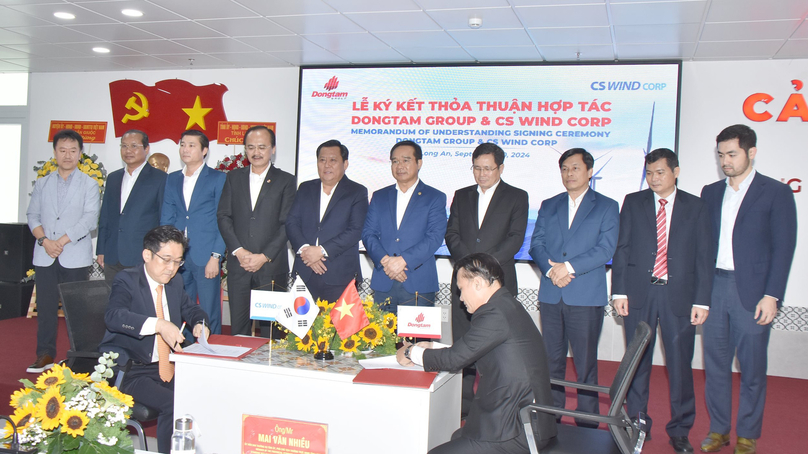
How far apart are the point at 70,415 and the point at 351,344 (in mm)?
1416

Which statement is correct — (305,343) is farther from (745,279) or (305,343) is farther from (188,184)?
(745,279)

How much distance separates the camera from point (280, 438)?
1730mm

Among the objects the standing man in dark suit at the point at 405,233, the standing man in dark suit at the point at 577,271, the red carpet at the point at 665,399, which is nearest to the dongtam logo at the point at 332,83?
the standing man in dark suit at the point at 405,233

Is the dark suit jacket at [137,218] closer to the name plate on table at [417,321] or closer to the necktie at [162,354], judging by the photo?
the necktie at [162,354]

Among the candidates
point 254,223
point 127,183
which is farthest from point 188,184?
point 127,183

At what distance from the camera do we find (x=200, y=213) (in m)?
4.41

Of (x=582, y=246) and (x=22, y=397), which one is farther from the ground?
(x=582, y=246)

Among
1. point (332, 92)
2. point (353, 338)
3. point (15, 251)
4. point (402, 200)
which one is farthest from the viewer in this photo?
point (15, 251)

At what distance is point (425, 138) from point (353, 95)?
91cm

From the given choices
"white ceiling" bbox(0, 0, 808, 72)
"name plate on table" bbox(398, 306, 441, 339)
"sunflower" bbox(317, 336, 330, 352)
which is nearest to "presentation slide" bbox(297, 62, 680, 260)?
"white ceiling" bbox(0, 0, 808, 72)

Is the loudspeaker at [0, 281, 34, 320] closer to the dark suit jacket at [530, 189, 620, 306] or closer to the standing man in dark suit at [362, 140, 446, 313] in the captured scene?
the standing man in dark suit at [362, 140, 446, 313]

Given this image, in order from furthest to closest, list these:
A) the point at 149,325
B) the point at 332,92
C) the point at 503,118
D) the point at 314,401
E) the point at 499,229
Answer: the point at 332,92, the point at 503,118, the point at 499,229, the point at 149,325, the point at 314,401

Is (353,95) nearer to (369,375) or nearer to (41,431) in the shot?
(369,375)

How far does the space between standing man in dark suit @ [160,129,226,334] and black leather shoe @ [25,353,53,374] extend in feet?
4.63
